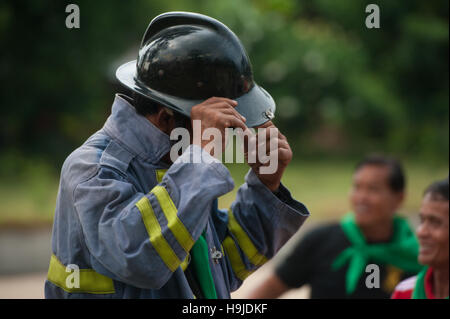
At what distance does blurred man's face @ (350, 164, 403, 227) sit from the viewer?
4.72m

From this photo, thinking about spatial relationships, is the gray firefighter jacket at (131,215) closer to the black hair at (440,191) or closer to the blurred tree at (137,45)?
the black hair at (440,191)

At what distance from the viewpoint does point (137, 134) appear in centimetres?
245

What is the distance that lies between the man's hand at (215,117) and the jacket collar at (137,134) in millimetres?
189

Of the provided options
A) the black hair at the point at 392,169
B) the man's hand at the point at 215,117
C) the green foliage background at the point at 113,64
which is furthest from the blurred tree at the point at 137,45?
the man's hand at the point at 215,117

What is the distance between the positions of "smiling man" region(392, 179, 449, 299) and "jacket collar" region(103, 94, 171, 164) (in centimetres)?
183

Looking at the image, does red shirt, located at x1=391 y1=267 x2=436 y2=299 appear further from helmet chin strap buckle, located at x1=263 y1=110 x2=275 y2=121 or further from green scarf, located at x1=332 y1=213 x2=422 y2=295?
helmet chin strap buckle, located at x1=263 y1=110 x2=275 y2=121

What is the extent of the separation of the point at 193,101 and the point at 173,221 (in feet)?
1.52

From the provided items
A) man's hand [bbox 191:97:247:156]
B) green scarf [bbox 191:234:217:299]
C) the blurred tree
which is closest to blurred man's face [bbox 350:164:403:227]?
green scarf [bbox 191:234:217:299]

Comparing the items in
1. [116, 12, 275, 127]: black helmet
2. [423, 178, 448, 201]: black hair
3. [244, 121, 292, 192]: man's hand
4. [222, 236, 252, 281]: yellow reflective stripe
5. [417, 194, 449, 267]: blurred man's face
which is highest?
[116, 12, 275, 127]: black helmet

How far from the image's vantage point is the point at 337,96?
2098cm

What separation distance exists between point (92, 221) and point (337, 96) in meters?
19.2

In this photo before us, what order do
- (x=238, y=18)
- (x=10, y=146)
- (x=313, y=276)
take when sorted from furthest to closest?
(x=238, y=18)
(x=10, y=146)
(x=313, y=276)
